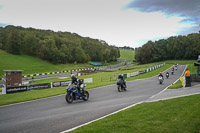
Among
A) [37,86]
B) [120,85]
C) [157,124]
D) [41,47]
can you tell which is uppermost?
[41,47]

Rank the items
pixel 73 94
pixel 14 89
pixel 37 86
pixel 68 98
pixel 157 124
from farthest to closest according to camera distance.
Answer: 1. pixel 37 86
2. pixel 14 89
3. pixel 73 94
4. pixel 68 98
5. pixel 157 124

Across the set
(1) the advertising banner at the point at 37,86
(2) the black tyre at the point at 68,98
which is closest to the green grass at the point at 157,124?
(2) the black tyre at the point at 68,98

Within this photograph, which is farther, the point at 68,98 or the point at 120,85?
the point at 120,85

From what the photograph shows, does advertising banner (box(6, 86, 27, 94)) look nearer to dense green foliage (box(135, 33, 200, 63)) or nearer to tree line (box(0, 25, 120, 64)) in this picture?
tree line (box(0, 25, 120, 64))

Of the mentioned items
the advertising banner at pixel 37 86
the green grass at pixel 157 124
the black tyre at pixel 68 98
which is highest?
the green grass at pixel 157 124

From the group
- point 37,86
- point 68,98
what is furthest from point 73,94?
point 37,86

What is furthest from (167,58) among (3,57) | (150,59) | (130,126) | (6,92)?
(130,126)

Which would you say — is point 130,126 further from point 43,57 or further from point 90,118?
point 43,57

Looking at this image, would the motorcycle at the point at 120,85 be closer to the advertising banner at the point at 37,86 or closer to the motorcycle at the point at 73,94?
the motorcycle at the point at 73,94

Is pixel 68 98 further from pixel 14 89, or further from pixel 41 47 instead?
pixel 41 47

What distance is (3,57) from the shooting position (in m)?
76.1

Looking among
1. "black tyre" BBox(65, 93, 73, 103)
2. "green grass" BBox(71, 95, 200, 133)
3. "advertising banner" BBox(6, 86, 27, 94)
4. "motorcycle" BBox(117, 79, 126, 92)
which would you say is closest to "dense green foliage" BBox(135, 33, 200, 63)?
"motorcycle" BBox(117, 79, 126, 92)

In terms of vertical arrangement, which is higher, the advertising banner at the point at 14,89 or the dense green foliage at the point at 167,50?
the dense green foliage at the point at 167,50

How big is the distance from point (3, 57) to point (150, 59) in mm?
81608
